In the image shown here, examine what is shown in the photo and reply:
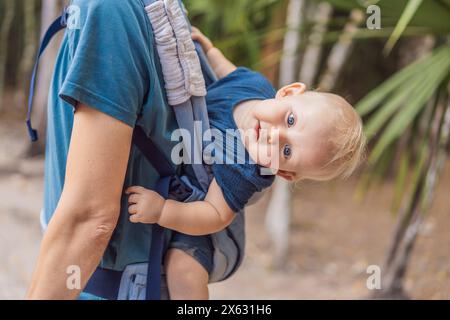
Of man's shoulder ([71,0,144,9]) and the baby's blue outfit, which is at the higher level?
man's shoulder ([71,0,144,9])

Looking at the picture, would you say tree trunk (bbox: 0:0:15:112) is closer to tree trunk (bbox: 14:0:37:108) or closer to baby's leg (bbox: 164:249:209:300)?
tree trunk (bbox: 14:0:37:108)

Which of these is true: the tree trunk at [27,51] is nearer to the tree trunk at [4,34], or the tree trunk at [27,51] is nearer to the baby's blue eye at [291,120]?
the tree trunk at [4,34]

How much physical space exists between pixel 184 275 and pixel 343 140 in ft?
1.03

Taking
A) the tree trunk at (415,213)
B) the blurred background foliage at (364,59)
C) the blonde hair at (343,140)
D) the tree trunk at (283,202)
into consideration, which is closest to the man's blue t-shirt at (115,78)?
the blonde hair at (343,140)

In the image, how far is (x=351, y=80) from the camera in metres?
4.33

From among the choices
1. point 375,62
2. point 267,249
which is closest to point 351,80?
point 375,62

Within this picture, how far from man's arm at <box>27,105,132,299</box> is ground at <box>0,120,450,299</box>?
1.46 metres

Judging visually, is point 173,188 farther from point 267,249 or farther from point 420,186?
point 267,249

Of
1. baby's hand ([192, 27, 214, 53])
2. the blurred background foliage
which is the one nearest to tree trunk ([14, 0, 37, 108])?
the blurred background foliage

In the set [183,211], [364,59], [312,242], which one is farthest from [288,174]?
[364,59]

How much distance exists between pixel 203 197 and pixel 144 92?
19cm

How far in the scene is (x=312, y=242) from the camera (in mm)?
3455

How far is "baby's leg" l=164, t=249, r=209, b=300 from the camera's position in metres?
0.99

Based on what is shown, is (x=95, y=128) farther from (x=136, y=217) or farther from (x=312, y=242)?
(x=312, y=242)
